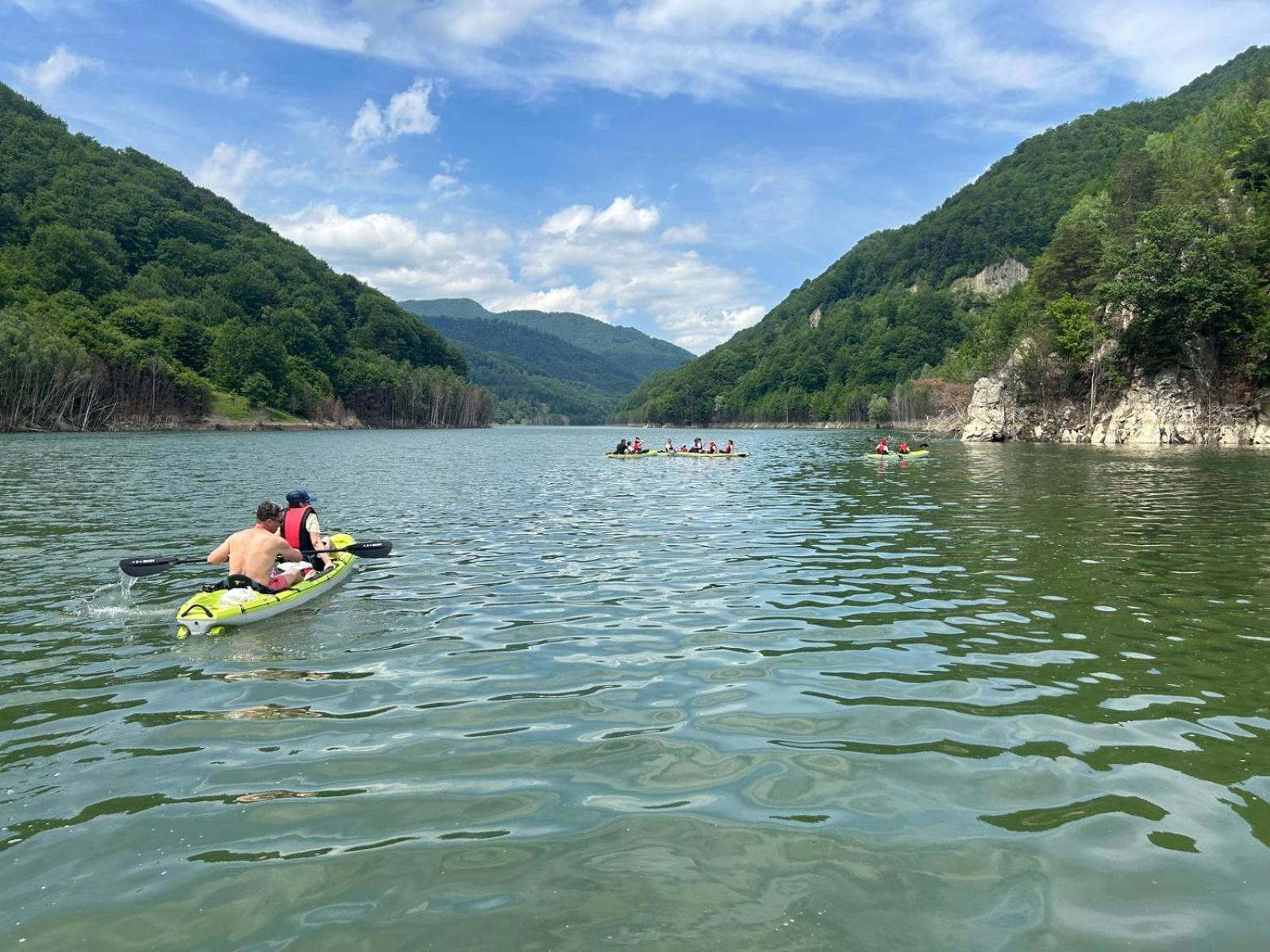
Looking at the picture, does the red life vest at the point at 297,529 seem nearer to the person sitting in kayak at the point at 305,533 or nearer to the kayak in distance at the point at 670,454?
the person sitting in kayak at the point at 305,533

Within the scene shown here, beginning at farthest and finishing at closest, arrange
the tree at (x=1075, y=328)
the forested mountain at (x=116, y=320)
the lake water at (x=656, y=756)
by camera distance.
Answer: the forested mountain at (x=116, y=320) → the tree at (x=1075, y=328) → the lake water at (x=656, y=756)

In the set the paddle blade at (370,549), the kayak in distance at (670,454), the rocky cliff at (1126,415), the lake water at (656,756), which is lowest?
the lake water at (656,756)

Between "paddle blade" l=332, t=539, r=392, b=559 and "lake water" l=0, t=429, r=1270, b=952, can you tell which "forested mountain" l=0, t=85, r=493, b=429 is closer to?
"paddle blade" l=332, t=539, r=392, b=559

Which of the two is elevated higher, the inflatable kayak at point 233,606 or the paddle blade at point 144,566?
the paddle blade at point 144,566

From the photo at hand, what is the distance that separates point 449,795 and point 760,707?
3.46m

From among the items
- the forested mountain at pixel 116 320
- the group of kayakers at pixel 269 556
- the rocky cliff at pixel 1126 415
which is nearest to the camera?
the group of kayakers at pixel 269 556

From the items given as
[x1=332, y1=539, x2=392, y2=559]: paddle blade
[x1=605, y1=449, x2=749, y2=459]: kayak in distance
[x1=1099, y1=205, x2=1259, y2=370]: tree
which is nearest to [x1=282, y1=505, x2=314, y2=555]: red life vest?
[x1=332, y1=539, x2=392, y2=559]: paddle blade

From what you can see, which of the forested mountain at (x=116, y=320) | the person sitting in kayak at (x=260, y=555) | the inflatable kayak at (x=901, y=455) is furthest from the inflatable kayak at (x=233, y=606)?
the forested mountain at (x=116, y=320)

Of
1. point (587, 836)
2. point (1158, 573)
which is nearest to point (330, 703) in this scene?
point (587, 836)

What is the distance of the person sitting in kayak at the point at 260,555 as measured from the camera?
12.8 m

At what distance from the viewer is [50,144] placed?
596 feet

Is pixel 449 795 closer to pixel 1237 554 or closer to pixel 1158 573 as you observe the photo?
pixel 1158 573

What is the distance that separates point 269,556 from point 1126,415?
85.4m

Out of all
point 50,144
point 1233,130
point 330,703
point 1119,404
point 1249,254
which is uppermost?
point 50,144
